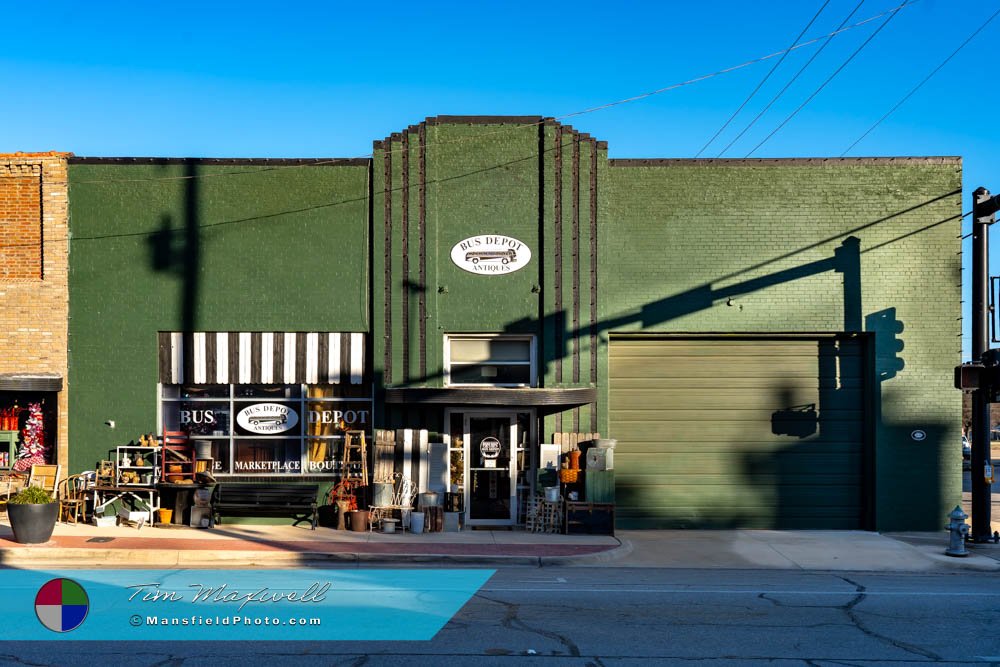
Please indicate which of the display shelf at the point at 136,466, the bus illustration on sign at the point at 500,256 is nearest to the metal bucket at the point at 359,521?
the display shelf at the point at 136,466

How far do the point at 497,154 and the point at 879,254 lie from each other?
738 centimetres

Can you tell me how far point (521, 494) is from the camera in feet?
55.2

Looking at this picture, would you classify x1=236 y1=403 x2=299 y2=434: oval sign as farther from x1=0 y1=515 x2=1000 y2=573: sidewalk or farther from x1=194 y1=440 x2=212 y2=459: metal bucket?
x1=0 y1=515 x2=1000 y2=573: sidewalk

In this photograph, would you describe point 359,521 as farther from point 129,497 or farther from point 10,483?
point 10,483

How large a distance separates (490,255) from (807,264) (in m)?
5.92

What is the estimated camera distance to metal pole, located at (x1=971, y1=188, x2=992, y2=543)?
15.9 meters

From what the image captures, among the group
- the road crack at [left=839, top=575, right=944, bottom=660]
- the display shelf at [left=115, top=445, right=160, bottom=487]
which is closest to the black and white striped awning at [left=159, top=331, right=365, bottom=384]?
the display shelf at [left=115, top=445, right=160, bottom=487]

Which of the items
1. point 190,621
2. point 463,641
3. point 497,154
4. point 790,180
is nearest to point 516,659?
point 463,641

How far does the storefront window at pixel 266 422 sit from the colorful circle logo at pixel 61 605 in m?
5.73

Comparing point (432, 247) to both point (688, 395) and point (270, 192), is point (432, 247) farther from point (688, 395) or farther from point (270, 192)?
point (688, 395)

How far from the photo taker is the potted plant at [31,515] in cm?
1367

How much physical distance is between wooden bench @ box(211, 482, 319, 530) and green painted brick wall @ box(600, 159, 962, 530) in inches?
253

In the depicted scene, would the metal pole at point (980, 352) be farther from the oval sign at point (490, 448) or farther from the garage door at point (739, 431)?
the oval sign at point (490, 448)

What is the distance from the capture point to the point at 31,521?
13.7 meters
